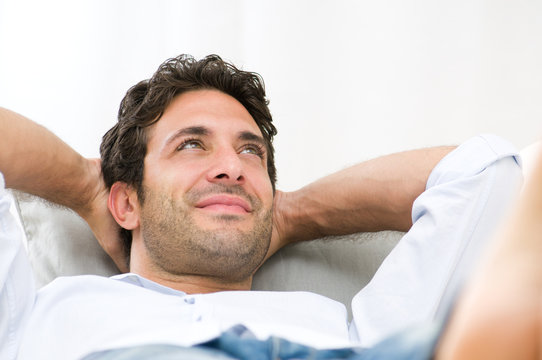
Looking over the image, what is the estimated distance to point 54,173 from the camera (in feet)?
4.55

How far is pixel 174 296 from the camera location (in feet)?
4.05

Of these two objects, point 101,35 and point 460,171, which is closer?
point 460,171

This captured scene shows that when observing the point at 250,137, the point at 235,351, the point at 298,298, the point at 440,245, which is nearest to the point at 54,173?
the point at 250,137

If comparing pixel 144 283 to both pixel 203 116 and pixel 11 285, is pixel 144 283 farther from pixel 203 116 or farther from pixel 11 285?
pixel 203 116

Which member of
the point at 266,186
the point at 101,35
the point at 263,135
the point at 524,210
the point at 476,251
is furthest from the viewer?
the point at 101,35

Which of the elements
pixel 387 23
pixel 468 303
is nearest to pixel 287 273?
pixel 468 303

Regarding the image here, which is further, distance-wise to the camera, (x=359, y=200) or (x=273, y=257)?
(x=273, y=257)

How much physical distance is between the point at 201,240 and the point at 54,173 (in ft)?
1.14

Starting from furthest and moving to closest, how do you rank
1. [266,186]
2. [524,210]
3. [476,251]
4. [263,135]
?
[263,135], [266,186], [476,251], [524,210]

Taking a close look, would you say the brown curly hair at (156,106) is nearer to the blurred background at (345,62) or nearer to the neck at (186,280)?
the neck at (186,280)

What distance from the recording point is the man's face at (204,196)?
1371 mm

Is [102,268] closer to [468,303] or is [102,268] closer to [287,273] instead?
[287,273]

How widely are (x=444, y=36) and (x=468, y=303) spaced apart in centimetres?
196

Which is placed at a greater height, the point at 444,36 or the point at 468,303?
the point at 444,36
